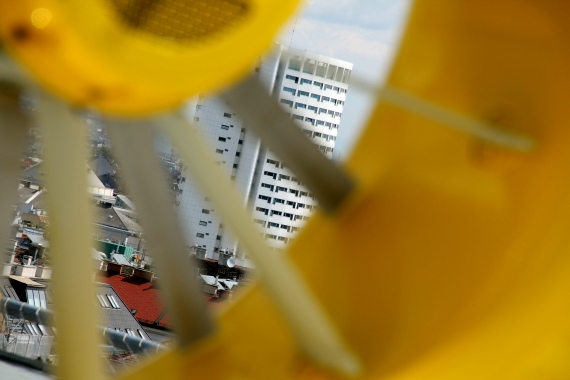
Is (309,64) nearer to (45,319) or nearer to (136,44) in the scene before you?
(136,44)

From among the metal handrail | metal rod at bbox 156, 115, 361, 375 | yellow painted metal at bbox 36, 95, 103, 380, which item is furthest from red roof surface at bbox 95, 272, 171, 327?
yellow painted metal at bbox 36, 95, 103, 380

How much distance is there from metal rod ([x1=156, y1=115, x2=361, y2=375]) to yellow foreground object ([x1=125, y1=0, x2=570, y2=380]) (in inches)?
2.1

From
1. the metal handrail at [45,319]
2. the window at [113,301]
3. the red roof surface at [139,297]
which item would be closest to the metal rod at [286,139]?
the metal handrail at [45,319]

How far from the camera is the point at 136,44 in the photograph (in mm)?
1011

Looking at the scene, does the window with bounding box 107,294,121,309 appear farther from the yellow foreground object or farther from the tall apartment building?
the yellow foreground object

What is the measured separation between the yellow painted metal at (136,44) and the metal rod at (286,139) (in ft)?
1.64

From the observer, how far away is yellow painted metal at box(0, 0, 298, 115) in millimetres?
983

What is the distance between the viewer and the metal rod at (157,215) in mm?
1534

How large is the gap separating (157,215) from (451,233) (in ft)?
1.94

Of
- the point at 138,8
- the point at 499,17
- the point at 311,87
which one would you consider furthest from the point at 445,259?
the point at 311,87

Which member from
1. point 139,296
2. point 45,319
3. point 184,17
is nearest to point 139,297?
point 139,296

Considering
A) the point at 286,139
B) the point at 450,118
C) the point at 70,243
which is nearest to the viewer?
the point at 70,243

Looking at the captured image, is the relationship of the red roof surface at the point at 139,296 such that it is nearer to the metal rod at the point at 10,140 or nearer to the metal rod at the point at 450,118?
the metal rod at the point at 10,140

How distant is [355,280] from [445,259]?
25 centimetres
